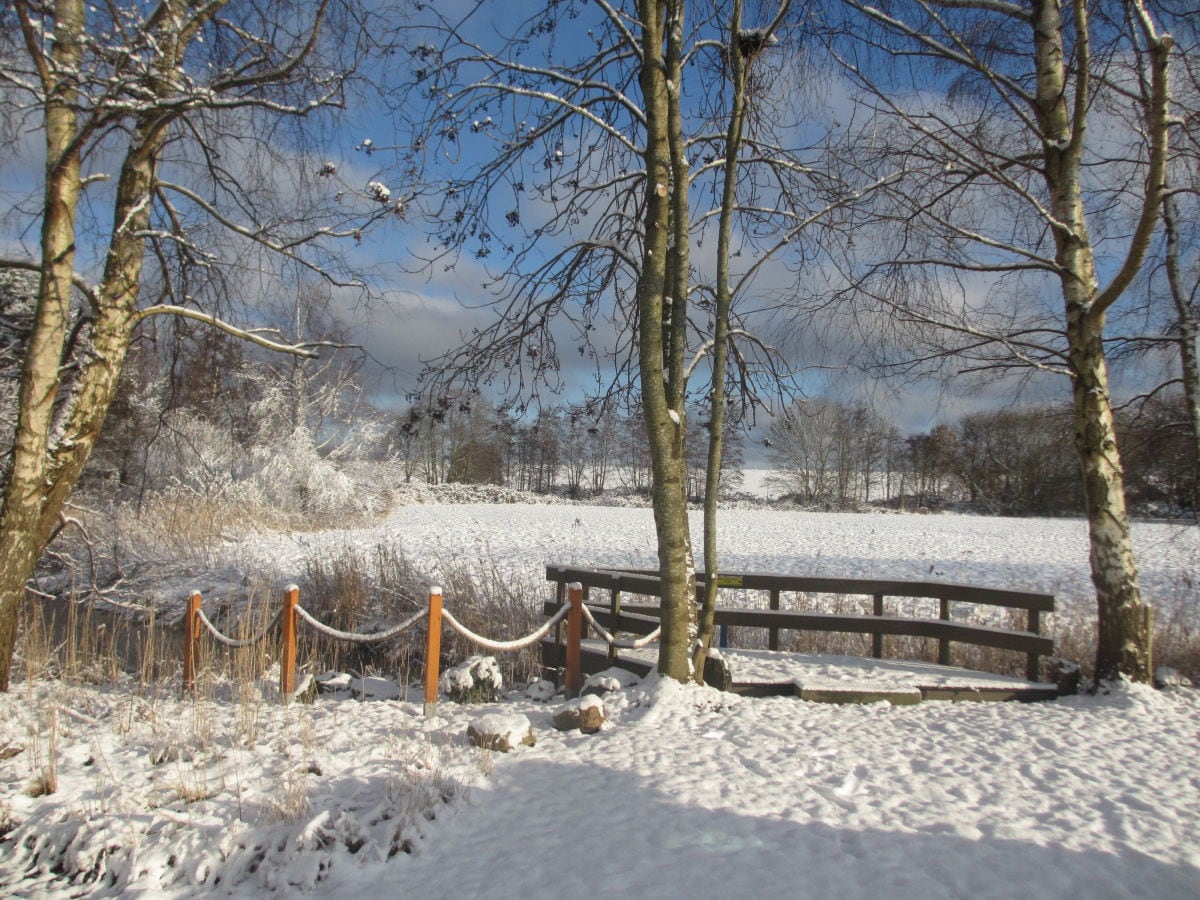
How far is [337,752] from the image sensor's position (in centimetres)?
455

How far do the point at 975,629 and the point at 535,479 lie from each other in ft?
214

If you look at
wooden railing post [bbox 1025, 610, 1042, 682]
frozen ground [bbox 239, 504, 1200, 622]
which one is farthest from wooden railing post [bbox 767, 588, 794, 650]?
frozen ground [bbox 239, 504, 1200, 622]

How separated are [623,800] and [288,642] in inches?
147

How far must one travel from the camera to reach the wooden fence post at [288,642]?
620 centimetres

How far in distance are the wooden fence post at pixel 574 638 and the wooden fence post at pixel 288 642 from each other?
7.85 ft

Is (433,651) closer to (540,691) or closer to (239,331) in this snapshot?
(540,691)

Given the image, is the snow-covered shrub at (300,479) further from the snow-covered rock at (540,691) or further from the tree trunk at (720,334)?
the tree trunk at (720,334)

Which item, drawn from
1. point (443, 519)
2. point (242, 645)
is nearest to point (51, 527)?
point (242, 645)

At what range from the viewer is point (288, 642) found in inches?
246

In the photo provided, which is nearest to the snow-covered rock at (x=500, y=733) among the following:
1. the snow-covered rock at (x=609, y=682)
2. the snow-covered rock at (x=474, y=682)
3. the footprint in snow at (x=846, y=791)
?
the snow-covered rock at (x=609, y=682)

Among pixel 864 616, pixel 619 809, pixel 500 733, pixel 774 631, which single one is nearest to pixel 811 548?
pixel 774 631

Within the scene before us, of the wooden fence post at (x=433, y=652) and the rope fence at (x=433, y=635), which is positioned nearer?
the wooden fence post at (x=433, y=652)

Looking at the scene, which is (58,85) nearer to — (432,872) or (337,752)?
(337,752)

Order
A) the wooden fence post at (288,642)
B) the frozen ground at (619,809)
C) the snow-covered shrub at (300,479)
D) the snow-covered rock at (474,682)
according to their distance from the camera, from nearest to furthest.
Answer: the frozen ground at (619,809), the wooden fence post at (288,642), the snow-covered rock at (474,682), the snow-covered shrub at (300,479)
